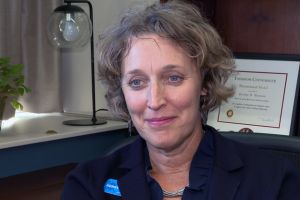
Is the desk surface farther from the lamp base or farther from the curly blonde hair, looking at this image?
the curly blonde hair

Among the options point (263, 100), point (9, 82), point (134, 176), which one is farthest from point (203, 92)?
point (9, 82)

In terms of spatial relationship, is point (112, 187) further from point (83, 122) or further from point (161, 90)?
point (83, 122)

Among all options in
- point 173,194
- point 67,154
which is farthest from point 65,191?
point 67,154

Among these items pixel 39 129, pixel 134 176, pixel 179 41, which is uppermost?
pixel 179 41

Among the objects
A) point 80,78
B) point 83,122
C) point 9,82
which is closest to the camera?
point 9,82

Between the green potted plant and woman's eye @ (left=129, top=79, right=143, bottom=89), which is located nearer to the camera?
woman's eye @ (left=129, top=79, right=143, bottom=89)

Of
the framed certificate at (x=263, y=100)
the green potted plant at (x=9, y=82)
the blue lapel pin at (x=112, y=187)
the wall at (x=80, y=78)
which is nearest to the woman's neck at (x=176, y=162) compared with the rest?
the blue lapel pin at (x=112, y=187)

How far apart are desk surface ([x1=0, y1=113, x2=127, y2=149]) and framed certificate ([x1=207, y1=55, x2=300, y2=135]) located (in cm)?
57

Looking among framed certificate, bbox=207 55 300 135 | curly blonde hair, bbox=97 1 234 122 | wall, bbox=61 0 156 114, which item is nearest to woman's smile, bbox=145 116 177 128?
curly blonde hair, bbox=97 1 234 122

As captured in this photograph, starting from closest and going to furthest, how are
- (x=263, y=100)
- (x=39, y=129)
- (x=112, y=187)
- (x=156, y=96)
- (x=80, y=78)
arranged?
(x=156, y=96), (x=112, y=187), (x=263, y=100), (x=39, y=129), (x=80, y=78)

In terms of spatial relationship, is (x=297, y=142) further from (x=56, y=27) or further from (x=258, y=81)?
(x=56, y=27)

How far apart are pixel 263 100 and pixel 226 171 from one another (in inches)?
29.8

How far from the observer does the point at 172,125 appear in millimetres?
1105

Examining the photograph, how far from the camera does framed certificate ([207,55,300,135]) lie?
176 centimetres
